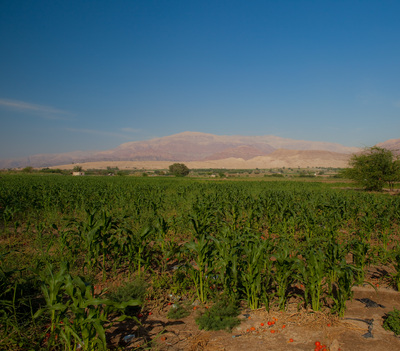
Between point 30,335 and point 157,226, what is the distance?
11.7 ft

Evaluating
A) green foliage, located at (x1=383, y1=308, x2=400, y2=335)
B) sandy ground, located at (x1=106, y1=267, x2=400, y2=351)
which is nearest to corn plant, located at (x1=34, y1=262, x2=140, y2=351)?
sandy ground, located at (x1=106, y1=267, x2=400, y2=351)

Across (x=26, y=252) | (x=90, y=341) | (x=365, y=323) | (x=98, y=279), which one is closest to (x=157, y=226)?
(x=98, y=279)

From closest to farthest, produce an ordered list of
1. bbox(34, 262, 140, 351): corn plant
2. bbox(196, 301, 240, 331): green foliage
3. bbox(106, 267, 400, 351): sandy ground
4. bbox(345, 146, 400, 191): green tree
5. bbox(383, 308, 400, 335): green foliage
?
bbox(34, 262, 140, 351): corn plant, bbox(106, 267, 400, 351): sandy ground, bbox(383, 308, 400, 335): green foliage, bbox(196, 301, 240, 331): green foliage, bbox(345, 146, 400, 191): green tree

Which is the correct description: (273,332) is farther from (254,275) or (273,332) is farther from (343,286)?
(343,286)

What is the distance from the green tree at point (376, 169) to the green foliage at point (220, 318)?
34013 millimetres

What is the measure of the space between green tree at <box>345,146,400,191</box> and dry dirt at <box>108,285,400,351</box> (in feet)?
107

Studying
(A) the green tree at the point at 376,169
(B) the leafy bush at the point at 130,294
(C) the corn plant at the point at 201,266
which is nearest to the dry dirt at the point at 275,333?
(B) the leafy bush at the point at 130,294

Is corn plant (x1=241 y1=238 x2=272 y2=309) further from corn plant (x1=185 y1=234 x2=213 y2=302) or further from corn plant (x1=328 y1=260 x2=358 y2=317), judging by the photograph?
corn plant (x1=328 y1=260 x2=358 y2=317)

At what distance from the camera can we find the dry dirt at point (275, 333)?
12.3ft

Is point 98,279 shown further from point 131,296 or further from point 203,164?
point 203,164

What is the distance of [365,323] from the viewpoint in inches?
169

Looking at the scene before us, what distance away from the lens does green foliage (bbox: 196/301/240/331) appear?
13.8 feet

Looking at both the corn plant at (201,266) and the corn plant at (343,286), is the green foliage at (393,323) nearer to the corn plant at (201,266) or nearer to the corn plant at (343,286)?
the corn plant at (343,286)

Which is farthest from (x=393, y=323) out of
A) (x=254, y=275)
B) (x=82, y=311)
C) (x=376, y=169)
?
(x=376, y=169)
